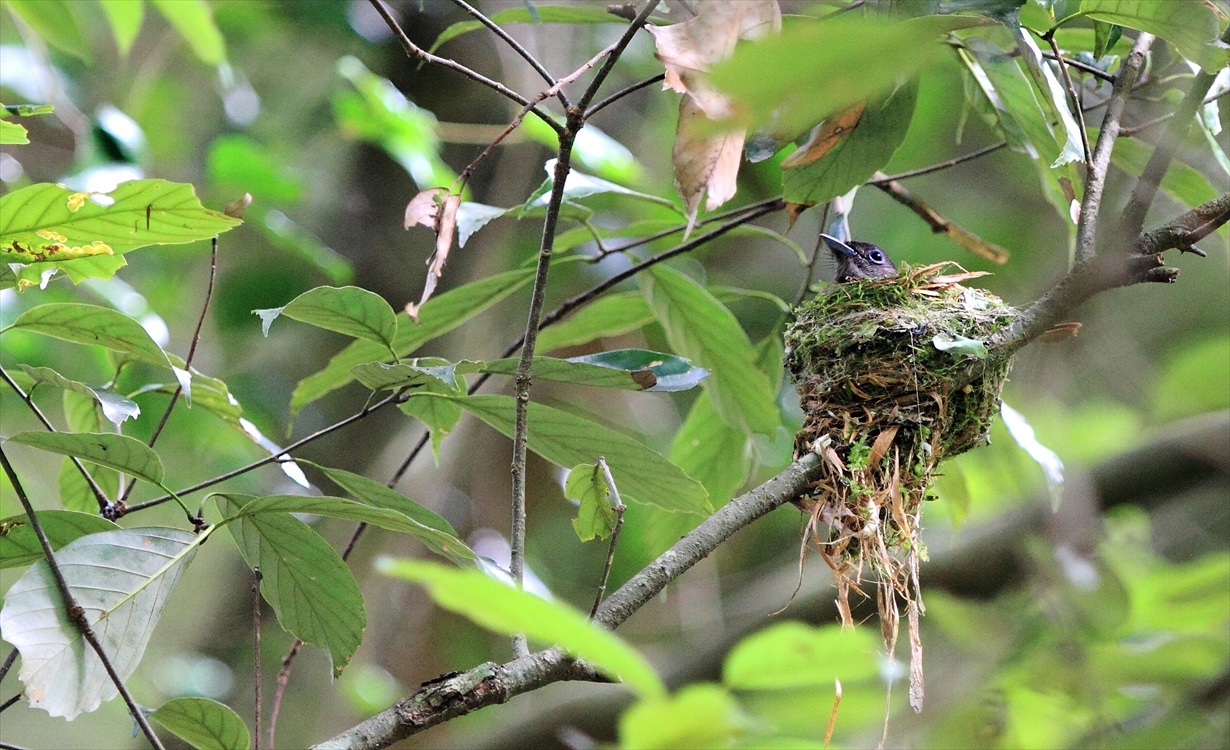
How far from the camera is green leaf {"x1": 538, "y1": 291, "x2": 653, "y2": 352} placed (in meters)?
2.44

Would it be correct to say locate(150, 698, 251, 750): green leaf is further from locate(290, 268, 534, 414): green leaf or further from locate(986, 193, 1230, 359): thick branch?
locate(986, 193, 1230, 359): thick branch

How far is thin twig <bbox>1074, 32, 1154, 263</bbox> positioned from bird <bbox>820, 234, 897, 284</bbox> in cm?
120

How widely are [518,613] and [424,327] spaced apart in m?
1.64

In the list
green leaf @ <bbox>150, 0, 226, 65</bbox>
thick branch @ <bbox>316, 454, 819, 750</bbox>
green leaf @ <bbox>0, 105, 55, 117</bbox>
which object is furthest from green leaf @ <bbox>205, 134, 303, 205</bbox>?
thick branch @ <bbox>316, 454, 819, 750</bbox>

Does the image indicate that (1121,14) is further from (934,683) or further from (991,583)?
(991,583)

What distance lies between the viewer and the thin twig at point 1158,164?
5.35 feet

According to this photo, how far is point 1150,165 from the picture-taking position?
1646 mm

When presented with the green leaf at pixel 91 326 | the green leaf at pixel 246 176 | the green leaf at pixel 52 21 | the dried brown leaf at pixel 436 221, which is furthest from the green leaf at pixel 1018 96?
the green leaf at pixel 246 176

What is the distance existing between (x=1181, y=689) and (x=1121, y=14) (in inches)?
50.0

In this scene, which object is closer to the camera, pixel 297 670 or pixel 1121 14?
pixel 1121 14

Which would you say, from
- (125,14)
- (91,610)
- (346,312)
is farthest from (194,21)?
(91,610)

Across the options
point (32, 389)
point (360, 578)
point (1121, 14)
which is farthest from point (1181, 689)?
point (360, 578)

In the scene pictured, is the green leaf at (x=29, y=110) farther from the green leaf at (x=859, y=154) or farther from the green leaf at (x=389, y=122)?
the green leaf at (x=389, y=122)

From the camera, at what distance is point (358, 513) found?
4.36ft
